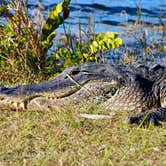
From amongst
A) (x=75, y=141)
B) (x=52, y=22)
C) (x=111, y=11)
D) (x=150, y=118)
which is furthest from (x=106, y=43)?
(x=111, y=11)

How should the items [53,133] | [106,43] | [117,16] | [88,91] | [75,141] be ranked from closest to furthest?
1. [75,141]
2. [53,133]
3. [88,91]
4. [106,43]
5. [117,16]

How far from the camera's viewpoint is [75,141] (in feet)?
16.0

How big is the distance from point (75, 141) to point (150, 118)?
0.82m

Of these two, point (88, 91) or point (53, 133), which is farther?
point (88, 91)

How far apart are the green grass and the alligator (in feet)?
0.89

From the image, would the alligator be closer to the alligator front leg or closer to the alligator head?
the alligator head

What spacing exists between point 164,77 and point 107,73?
57 cm

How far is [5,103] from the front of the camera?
584 centimetres

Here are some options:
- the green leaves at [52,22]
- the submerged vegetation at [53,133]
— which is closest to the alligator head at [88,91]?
the submerged vegetation at [53,133]

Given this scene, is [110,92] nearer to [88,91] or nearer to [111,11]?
[88,91]

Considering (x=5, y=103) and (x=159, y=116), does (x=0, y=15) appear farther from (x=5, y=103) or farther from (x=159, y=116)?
(x=159, y=116)

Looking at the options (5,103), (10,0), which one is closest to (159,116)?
(5,103)

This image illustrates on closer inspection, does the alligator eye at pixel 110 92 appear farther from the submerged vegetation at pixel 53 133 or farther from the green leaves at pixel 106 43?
the green leaves at pixel 106 43

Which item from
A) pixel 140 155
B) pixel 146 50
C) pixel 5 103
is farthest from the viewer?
pixel 146 50
